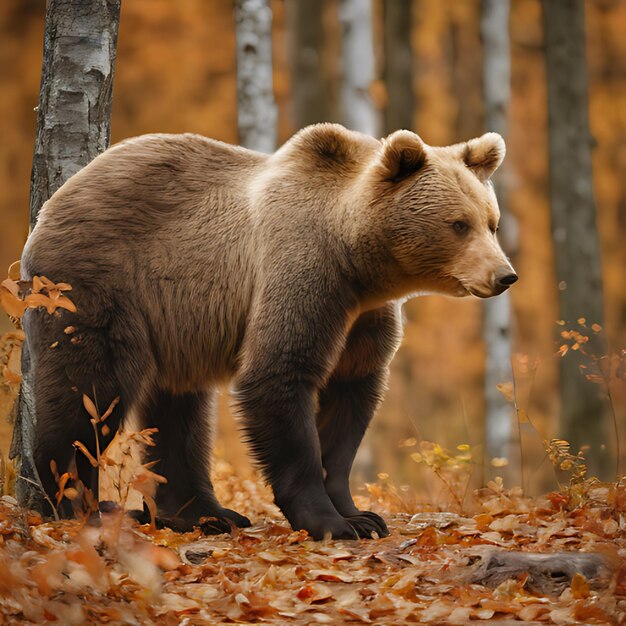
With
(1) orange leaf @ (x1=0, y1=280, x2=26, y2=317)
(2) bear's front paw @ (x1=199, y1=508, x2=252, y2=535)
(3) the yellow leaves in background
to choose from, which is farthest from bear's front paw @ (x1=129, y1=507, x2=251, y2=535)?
(1) orange leaf @ (x1=0, y1=280, x2=26, y2=317)

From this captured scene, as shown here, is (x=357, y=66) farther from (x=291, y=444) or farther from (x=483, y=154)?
(x=291, y=444)

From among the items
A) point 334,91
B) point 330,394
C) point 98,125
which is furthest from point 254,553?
point 334,91

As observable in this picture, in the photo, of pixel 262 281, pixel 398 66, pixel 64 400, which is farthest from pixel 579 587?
Answer: pixel 398 66

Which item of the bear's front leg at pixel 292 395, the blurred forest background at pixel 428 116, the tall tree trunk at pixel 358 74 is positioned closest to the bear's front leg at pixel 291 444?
the bear's front leg at pixel 292 395

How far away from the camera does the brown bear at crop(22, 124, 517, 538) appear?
4977mm

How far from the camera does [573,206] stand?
1089cm

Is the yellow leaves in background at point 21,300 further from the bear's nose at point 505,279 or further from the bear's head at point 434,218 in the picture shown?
the bear's nose at point 505,279

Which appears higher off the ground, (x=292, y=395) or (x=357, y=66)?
(x=357, y=66)

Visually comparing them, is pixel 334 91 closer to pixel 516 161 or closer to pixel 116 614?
pixel 516 161

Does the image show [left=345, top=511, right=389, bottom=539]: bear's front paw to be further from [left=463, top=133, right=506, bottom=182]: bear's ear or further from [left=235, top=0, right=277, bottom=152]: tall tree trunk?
[left=235, top=0, right=277, bottom=152]: tall tree trunk

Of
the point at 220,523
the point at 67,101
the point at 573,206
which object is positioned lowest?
the point at 220,523

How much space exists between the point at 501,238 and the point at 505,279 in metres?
7.25

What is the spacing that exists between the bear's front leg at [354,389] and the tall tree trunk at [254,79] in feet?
12.6

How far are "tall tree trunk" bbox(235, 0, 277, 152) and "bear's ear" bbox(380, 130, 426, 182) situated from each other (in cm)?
400
